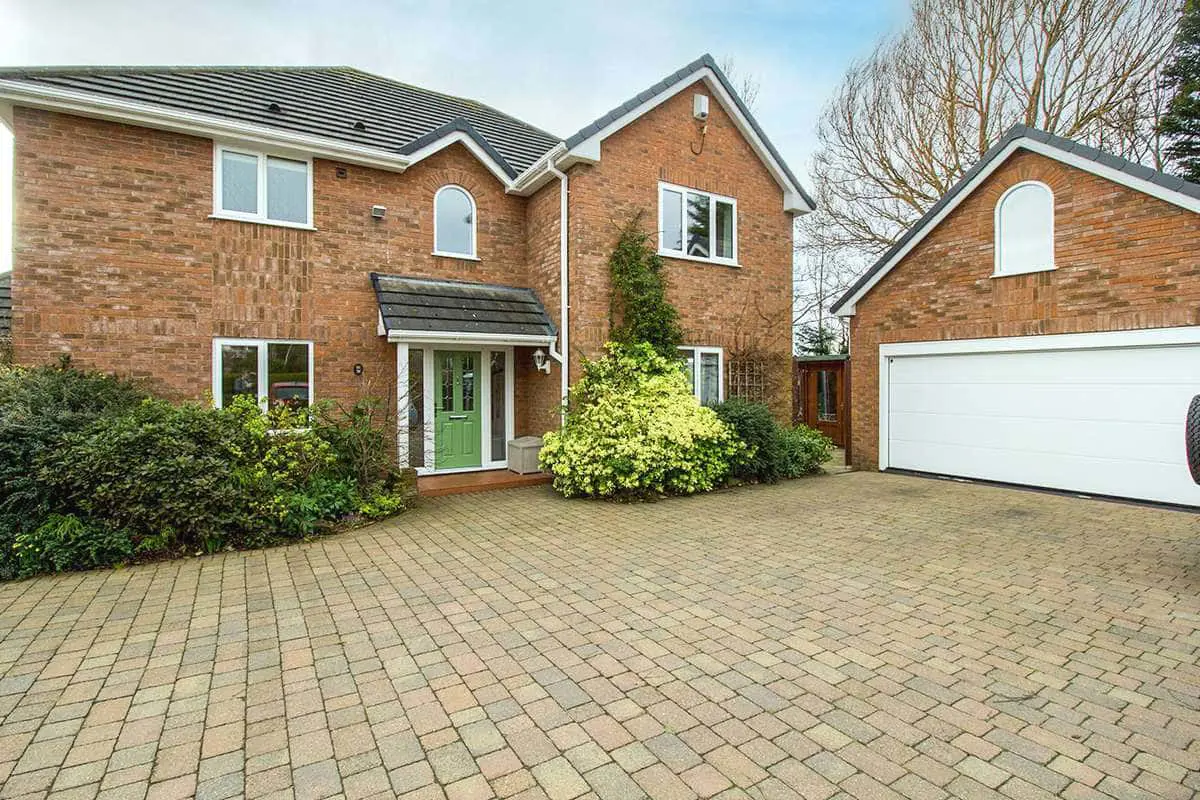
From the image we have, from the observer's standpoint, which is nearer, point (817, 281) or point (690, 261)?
point (690, 261)

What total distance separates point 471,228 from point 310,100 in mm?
3819

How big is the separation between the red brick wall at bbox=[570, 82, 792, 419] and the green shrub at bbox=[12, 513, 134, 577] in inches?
260

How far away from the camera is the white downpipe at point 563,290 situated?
→ 34.4 feet

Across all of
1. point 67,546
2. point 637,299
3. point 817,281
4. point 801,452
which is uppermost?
point 817,281

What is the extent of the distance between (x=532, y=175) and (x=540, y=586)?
8.01 meters

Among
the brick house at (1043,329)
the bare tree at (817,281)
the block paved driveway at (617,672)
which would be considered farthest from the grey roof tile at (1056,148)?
the bare tree at (817,281)

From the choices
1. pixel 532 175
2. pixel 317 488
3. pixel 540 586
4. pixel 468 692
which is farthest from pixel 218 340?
pixel 468 692

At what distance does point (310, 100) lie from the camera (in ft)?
36.5

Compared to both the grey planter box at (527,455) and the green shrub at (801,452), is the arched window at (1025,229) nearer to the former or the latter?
the green shrub at (801,452)

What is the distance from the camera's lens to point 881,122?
18.2m

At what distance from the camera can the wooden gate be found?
16.2 meters

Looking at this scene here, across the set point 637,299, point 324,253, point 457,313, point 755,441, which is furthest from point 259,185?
point 755,441

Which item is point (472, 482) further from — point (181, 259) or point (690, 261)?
point (690, 261)

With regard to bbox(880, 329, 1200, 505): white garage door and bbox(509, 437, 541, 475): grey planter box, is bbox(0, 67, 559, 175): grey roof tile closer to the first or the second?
bbox(509, 437, 541, 475): grey planter box
